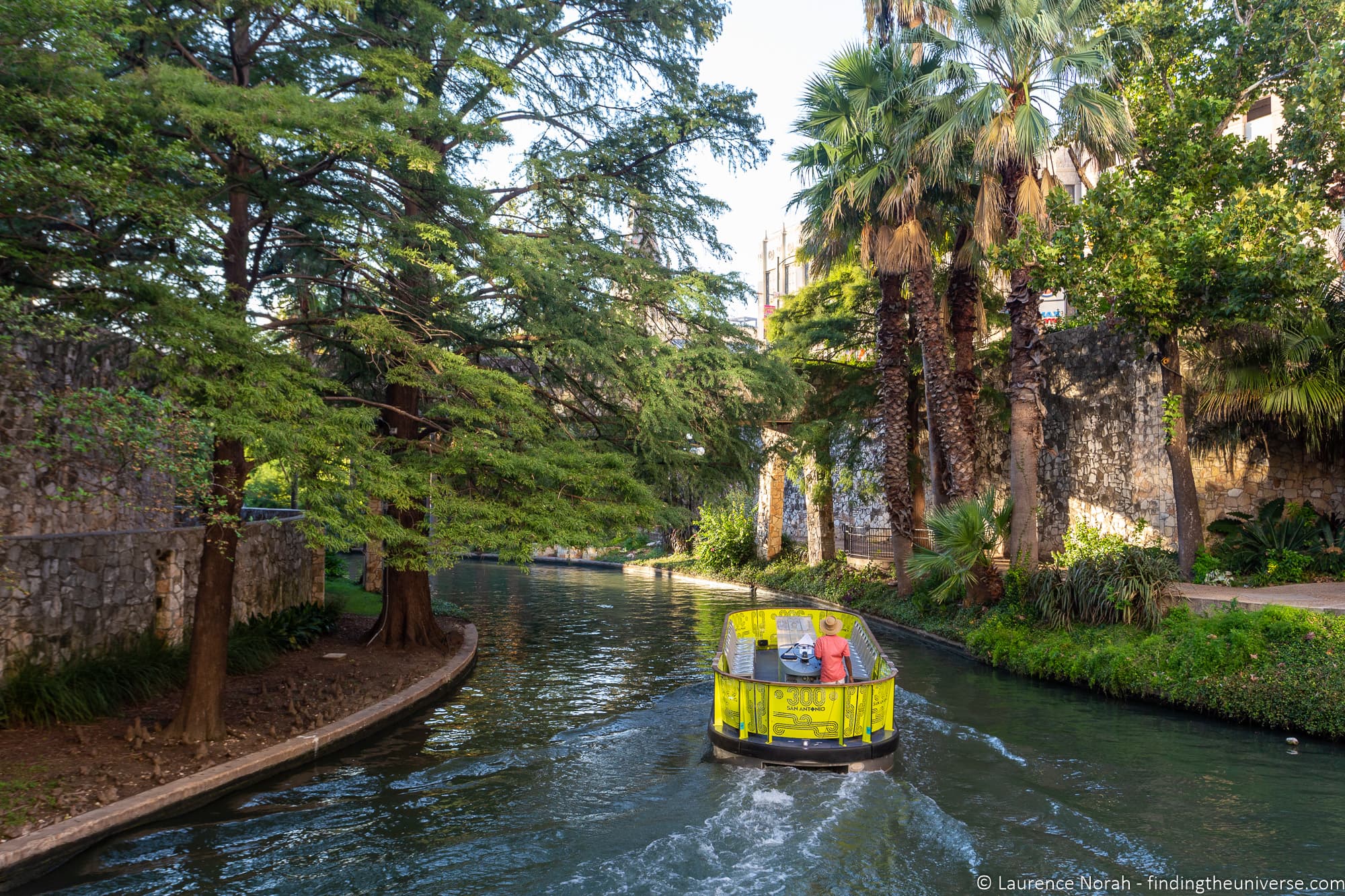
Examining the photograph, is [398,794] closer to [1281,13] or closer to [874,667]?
[874,667]

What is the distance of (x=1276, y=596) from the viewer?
14969 mm

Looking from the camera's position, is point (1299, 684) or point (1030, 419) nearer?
point (1299, 684)

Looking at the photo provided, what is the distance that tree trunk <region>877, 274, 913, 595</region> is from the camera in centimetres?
2175

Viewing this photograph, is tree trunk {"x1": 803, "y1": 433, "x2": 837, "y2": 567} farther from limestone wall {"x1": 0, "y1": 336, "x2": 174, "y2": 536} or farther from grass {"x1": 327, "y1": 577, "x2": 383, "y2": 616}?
limestone wall {"x1": 0, "y1": 336, "x2": 174, "y2": 536}

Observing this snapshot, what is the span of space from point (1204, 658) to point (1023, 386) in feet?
21.9

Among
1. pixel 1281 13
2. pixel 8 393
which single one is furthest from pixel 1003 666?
pixel 8 393

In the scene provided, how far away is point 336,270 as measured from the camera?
14188 mm

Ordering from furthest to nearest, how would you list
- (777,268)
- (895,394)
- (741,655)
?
(777,268), (895,394), (741,655)

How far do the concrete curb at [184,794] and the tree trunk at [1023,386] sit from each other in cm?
1173

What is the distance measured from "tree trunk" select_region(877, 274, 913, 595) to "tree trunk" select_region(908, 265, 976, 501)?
0.86 m

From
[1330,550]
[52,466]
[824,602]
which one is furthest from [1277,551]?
[52,466]

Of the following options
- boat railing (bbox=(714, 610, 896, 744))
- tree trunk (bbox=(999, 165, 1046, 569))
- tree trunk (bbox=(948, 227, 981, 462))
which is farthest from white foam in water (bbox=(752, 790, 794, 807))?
tree trunk (bbox=(948, 227, 981, 462))

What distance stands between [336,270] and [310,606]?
712 centimetres

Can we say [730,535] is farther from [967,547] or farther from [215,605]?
[215,605]
